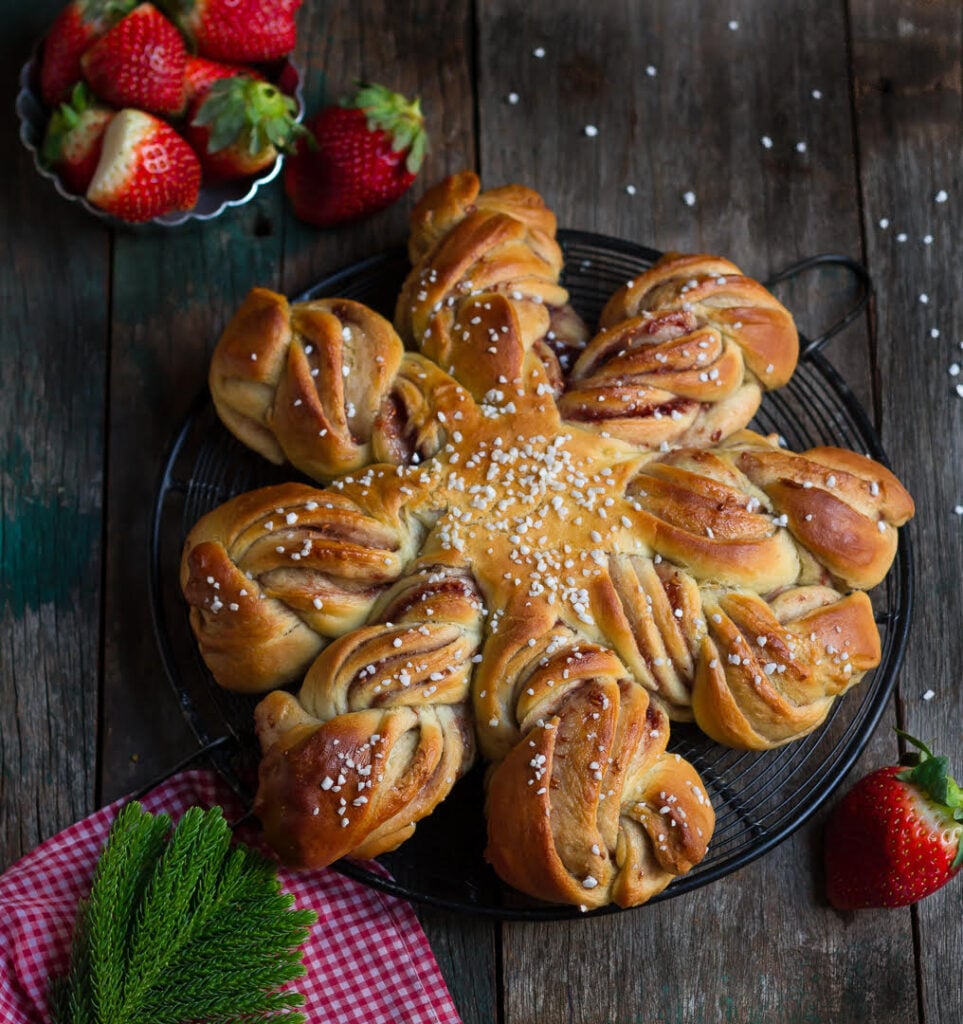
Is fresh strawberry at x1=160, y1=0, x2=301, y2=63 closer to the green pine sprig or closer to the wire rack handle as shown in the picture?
the wire rack handle

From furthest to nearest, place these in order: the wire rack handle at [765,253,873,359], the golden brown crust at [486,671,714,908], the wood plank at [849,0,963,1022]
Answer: the wire rack handle at [765,253,873,359]
the wood plank at [849,0,963,1022]
the golden brown crust at [486,671,714,908]

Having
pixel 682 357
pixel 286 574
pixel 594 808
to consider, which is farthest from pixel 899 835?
pixel 286 574

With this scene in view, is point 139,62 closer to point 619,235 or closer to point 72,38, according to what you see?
point 72,38

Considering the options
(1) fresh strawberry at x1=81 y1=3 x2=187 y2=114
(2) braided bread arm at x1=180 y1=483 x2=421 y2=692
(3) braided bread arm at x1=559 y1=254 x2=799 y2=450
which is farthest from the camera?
(1) fresh strawberry at x1=81 y1=3 x2=187 y2=114

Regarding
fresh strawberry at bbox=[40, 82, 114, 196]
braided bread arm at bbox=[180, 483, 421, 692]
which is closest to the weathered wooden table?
fresh strawberry at bbox=[40, 82, 114, 196]

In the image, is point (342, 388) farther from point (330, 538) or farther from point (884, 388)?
point (884, 388)

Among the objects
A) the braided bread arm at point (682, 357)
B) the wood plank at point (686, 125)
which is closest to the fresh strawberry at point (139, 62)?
the wood plank at point (686, 125)
